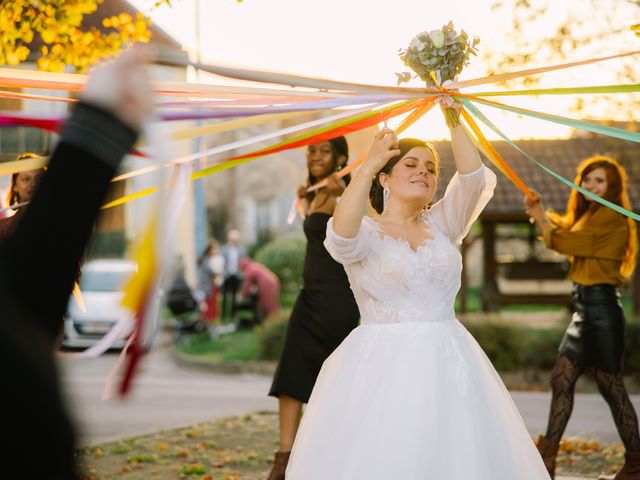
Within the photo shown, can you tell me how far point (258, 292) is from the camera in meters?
20.8

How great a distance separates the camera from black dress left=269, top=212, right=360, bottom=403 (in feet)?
19.6

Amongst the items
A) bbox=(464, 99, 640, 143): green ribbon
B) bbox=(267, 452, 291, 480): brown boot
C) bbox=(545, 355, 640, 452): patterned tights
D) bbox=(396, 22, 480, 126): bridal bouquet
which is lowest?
bbox=(267, 452, 291, 480): brown boot

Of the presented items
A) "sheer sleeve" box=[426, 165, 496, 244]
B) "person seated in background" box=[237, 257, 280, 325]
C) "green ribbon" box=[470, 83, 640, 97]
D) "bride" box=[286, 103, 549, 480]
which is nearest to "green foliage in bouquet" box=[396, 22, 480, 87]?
"green ribbon" box=[470, 83, 640, 97]

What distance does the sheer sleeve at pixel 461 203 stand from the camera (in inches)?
178

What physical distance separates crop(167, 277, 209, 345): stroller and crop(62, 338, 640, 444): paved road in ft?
9.56

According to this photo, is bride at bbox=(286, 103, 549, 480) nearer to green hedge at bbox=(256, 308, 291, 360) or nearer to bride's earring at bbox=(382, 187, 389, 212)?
bride's earring at bbox=(382, 187, 389, 212)

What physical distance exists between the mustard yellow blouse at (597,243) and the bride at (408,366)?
6.66 ft

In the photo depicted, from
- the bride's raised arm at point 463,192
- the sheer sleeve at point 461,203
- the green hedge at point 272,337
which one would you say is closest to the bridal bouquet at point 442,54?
the bride's raised arm at point 463,192

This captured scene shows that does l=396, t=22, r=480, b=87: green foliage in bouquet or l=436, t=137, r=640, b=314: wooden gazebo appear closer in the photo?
l=396, t=22, r=480, b=87: green foliage in bouquet

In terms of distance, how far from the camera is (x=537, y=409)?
35.4ft

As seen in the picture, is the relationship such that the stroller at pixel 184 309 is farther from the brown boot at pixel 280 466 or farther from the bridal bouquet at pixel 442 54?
the bridal bouquet at pixel 442 54

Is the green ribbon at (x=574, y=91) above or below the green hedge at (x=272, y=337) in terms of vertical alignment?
above

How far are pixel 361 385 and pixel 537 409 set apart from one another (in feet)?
23.5

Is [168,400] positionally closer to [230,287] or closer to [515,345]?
[515,345]
